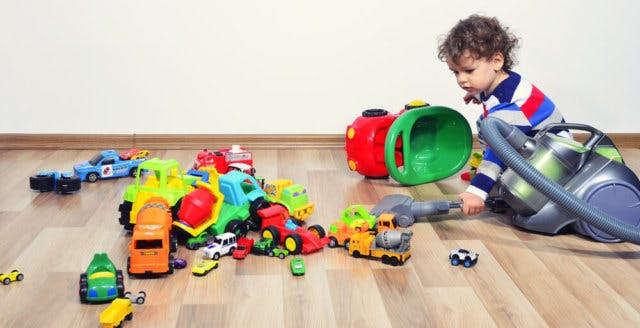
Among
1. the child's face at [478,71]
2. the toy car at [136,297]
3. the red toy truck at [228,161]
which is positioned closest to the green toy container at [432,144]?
the child's face at [478,71]

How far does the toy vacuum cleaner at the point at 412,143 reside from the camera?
2254 mm

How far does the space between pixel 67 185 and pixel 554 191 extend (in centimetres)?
135

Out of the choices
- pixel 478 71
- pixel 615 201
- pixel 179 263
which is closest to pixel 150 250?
pixel 179 263

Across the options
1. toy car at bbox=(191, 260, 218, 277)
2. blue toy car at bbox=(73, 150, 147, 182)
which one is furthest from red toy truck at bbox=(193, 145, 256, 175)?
toy car at bbox=(191, 260, 218, 277)

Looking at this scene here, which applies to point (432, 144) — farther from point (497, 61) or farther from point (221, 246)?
point (221, 246)

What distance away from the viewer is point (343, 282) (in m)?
1.64

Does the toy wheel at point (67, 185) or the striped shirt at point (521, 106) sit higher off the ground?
the striped shirt at point (521, 106)

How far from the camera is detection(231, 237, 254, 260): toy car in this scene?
1745 millimetres

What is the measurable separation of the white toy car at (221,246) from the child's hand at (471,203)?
1.99 ft

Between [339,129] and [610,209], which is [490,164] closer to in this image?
[610,209]

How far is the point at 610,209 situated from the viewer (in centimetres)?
188

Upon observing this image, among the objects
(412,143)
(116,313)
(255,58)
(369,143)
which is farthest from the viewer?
(255,58)

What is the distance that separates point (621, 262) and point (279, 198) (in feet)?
2.77

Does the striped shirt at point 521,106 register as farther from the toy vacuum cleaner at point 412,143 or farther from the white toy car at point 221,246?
the white toy car at point 221,246
